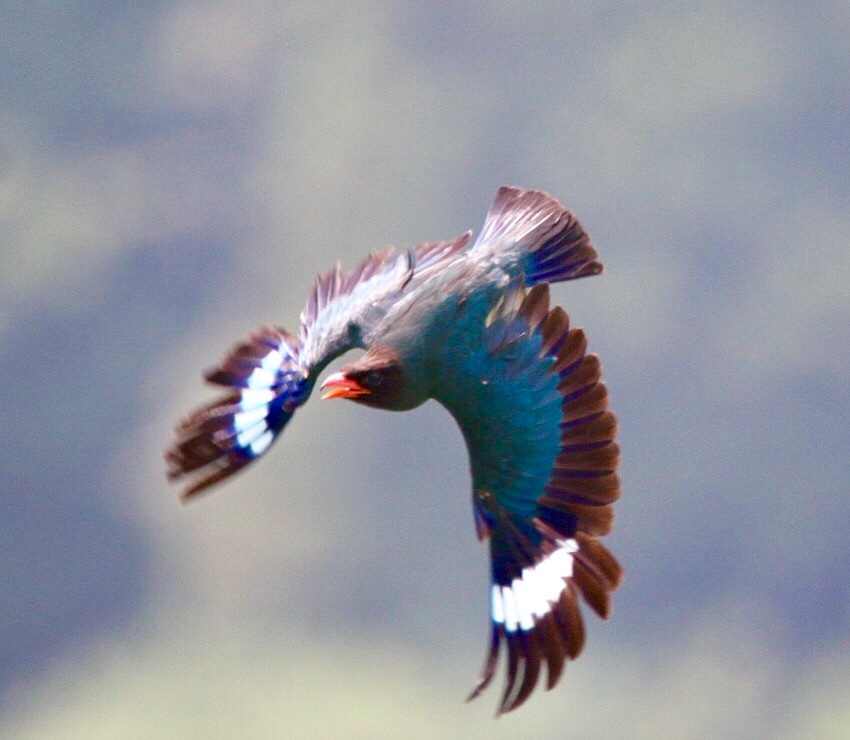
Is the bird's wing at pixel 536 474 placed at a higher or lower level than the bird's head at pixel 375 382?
lower

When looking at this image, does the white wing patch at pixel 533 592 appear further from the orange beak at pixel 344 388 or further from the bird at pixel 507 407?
the orange beak at pixel 344 388

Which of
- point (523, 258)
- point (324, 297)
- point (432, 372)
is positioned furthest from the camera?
point (324, 297)

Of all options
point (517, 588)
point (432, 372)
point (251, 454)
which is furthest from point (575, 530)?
point (251, 454)

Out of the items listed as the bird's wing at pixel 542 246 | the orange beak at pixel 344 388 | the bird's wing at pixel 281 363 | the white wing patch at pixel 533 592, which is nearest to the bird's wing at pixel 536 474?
the white wing patch at pixel 533 592

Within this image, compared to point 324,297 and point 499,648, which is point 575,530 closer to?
point 499,648

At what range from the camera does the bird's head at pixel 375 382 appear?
4.75 meters

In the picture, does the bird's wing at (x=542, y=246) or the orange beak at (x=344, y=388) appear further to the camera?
the bird's wing at (x=542, y=246)

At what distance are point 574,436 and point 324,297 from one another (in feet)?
4.02

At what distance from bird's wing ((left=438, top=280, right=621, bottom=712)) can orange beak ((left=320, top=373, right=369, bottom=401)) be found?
0.29 meters

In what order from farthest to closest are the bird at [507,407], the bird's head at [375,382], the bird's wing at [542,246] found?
the bird's wing at [542,246]
the bird at [507,407]
the bird's head at [375,382]

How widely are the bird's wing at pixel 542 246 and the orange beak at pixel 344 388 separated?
2.32ft

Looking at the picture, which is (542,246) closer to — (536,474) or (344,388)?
(536,474)

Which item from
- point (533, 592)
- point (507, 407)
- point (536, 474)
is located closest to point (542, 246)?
point (507, 407)

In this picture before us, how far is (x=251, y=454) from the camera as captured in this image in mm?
4895
